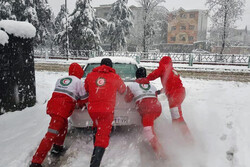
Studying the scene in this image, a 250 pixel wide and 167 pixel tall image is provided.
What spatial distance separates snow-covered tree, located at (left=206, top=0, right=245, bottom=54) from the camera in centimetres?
2334

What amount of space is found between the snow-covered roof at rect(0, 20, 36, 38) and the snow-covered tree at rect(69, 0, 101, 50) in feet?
67.3

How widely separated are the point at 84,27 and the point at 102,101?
2371 centimetres

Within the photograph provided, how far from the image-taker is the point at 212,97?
6895 millimetres

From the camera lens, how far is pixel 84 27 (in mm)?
25094

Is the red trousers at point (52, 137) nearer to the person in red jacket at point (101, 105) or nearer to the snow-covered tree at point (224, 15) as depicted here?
the person in red jacket at point (101, 105)

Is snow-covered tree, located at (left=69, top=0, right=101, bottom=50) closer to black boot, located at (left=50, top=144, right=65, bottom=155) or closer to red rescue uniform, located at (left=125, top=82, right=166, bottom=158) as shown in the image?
red rescue uniform, located at (left=125, top=82, right=166, bottom=158)

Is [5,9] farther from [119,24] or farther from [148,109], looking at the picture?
[148,109]

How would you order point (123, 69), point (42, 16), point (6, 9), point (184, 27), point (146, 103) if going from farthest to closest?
1. point (184, 27)
2. point (42, 16)
3. point (6, 9)
4. point (123, 69)
5. point (146, 103)

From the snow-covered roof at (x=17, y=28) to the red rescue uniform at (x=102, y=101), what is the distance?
9.22ft

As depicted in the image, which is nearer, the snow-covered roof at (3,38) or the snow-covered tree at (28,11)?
the snow-covered roof at (3,38)

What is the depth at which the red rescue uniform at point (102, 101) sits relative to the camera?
2.82m

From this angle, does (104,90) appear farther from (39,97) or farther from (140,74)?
(39,97)

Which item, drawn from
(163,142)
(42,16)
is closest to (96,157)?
(163,142)

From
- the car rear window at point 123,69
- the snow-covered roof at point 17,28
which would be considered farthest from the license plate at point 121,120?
the snow-covered roof at point 17,28
